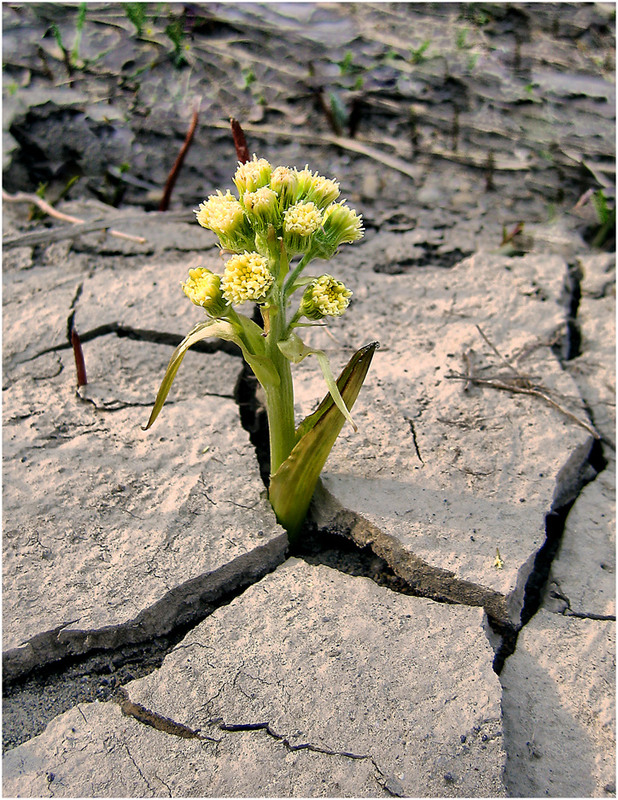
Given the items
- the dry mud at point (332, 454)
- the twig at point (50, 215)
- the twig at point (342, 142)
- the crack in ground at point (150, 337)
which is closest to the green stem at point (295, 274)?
the dry mud at point (332, 454)

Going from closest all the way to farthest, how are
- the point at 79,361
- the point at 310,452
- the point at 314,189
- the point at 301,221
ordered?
the point at 301,221
the point at 314,189
the point at 310,452
the point at 79,361

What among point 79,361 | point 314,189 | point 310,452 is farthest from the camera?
point 79,361

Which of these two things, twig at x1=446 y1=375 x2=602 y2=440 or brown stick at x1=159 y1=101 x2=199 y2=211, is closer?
twig at x1=446 y1=375 x2=602 y2=440

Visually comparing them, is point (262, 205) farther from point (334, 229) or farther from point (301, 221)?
point (334, 229)

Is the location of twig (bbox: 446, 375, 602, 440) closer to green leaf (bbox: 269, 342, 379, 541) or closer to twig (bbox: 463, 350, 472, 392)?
twig (bbox: 463, 350, 472, 392)

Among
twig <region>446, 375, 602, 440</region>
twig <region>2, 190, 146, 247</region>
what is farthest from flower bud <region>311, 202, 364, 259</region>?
twig <region>2, 190, 146, 247</region>

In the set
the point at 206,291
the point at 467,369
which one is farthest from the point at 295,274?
the point at 467,369
